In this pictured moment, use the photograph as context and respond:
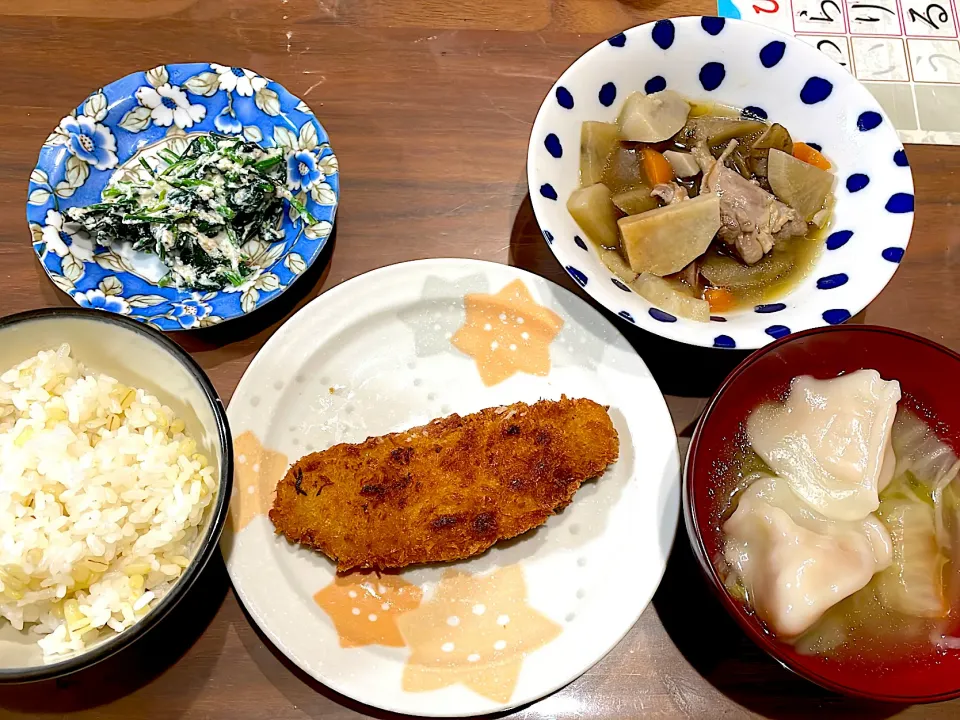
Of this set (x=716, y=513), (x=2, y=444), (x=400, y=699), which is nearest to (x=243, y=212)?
(x=2, y=444)

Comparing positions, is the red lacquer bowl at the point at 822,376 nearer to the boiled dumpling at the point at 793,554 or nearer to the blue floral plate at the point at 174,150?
the boiled dumpling at the point at 793,554

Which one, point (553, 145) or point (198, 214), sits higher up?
point (553, 145)

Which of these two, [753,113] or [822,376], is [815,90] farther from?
[822,376]

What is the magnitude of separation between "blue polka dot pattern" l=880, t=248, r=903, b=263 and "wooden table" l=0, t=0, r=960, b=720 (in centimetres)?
Result: 36

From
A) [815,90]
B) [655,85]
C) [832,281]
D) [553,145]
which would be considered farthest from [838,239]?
[553,145]

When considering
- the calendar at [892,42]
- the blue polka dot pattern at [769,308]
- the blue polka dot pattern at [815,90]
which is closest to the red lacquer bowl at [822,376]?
the blue polka dot pattern at [769,308]

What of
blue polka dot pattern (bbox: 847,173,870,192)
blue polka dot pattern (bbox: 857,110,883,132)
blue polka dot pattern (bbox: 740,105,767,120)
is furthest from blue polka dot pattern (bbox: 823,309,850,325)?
blue polka dot pattern (bbox: 740,105,767,120)

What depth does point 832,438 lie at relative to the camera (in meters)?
1.34

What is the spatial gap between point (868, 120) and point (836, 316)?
0.52 meters

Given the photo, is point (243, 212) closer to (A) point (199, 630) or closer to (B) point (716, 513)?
(A) point (199, 630)

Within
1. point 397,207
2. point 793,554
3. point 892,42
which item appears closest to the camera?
point 793,554

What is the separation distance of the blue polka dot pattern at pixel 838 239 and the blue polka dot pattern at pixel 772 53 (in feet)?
1.47

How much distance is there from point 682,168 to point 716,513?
0.88 meters

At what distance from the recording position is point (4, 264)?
5.82ft
